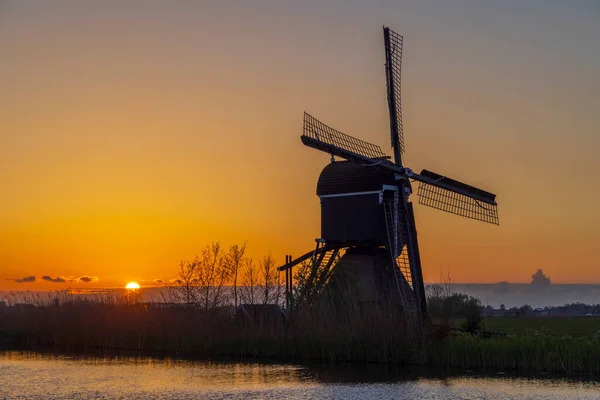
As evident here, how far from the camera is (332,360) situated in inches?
1305

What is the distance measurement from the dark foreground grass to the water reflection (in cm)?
111

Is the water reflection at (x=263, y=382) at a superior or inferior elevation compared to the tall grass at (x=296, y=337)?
inferior

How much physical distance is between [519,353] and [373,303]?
750 centimetres

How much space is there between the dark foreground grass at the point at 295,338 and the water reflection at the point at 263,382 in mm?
1114

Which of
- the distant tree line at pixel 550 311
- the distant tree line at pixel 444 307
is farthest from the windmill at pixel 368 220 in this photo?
the distant tree line at pixel 550 311

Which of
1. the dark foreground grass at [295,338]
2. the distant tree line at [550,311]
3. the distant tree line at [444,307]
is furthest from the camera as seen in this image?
the distant tree line at [550,311]

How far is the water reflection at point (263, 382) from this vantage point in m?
25.0

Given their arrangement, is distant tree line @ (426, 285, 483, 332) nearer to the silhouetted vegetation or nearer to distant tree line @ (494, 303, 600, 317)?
the silhouetted vegetation

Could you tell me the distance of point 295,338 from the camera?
34.8m

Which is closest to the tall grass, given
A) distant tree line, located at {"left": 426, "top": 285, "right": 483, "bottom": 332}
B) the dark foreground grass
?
the dark foreground grass

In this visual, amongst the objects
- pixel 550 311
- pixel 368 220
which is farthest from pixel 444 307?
pixel 550 311

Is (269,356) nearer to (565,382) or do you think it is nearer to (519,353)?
(519,353)

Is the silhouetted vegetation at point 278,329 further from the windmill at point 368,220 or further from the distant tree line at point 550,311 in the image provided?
the distant tree line at point 550,311

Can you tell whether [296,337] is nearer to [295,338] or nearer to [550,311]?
[295,338]
